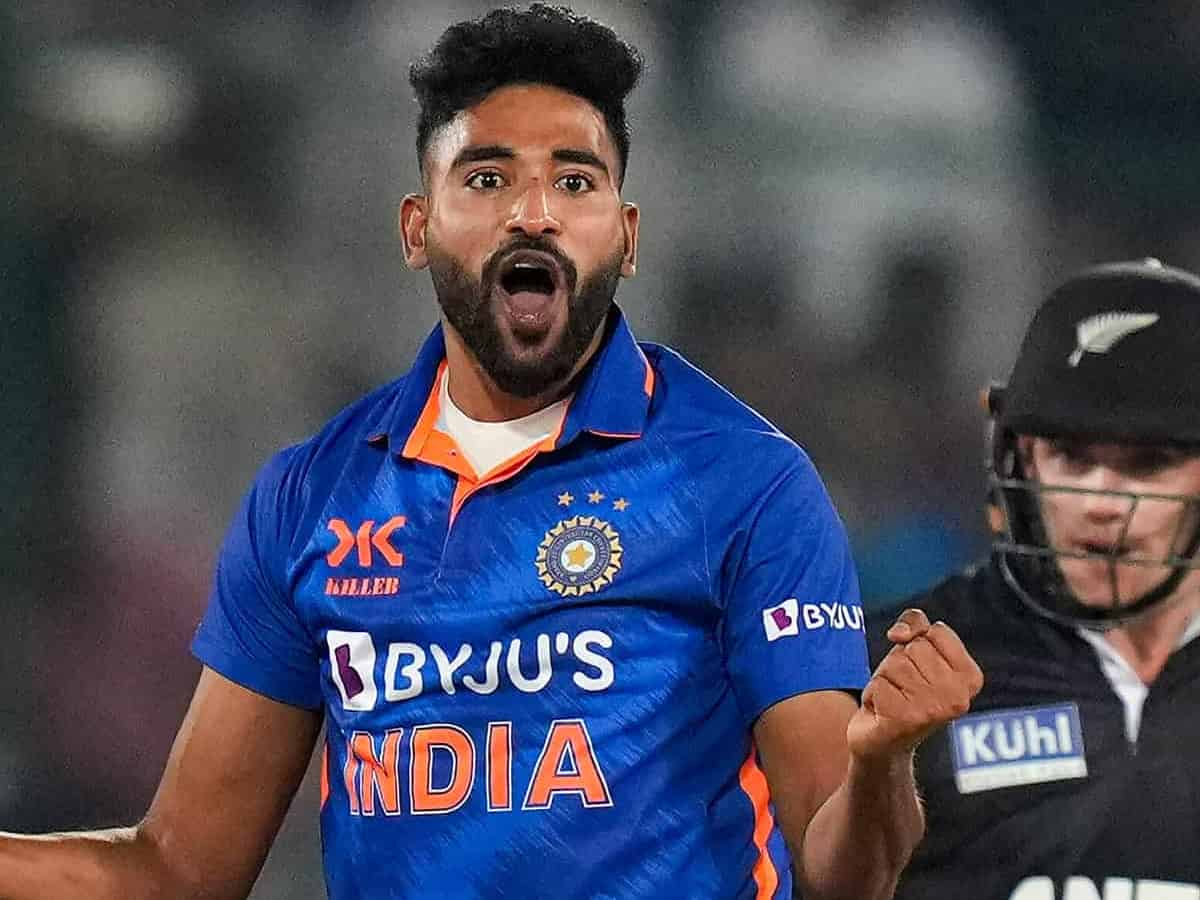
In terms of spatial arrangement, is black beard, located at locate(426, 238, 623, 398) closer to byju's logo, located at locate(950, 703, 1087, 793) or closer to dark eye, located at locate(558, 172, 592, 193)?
dark eye, located at locate(558, 172, 592, 193)

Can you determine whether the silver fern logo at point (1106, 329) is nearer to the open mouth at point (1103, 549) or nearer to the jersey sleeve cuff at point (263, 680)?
the open mouth at point (1103, 549)

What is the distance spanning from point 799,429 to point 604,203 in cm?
83

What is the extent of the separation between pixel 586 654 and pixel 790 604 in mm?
173

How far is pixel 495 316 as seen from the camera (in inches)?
66.1

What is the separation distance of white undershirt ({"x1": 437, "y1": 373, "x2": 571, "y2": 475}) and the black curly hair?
0.76ft

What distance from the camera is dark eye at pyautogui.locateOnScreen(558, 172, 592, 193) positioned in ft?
5.52

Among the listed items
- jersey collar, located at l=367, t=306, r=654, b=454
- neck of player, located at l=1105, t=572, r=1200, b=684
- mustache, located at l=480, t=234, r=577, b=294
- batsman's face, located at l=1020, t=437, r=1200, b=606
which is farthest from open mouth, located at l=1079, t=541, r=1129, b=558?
mustache, located at l=480, t=234, r=577, b=294

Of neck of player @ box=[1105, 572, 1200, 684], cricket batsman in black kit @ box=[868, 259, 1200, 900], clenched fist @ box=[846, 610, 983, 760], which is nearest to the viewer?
clenched fist @ box=[846, 610, 983, 760]

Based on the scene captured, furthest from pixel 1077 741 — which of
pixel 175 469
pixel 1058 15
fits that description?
pixel 175 469

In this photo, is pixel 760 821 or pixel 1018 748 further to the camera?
pixel 1018 748

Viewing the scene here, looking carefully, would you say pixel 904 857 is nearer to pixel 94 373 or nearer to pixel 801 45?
pixel 801 45

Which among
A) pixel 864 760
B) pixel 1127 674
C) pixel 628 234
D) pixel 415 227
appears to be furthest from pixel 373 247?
pixel 864 760

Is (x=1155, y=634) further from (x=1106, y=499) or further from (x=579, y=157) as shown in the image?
(x=579, y=157)

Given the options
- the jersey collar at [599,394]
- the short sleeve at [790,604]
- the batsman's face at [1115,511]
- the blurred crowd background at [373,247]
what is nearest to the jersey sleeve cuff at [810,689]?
the short sleeve at [790,604]
